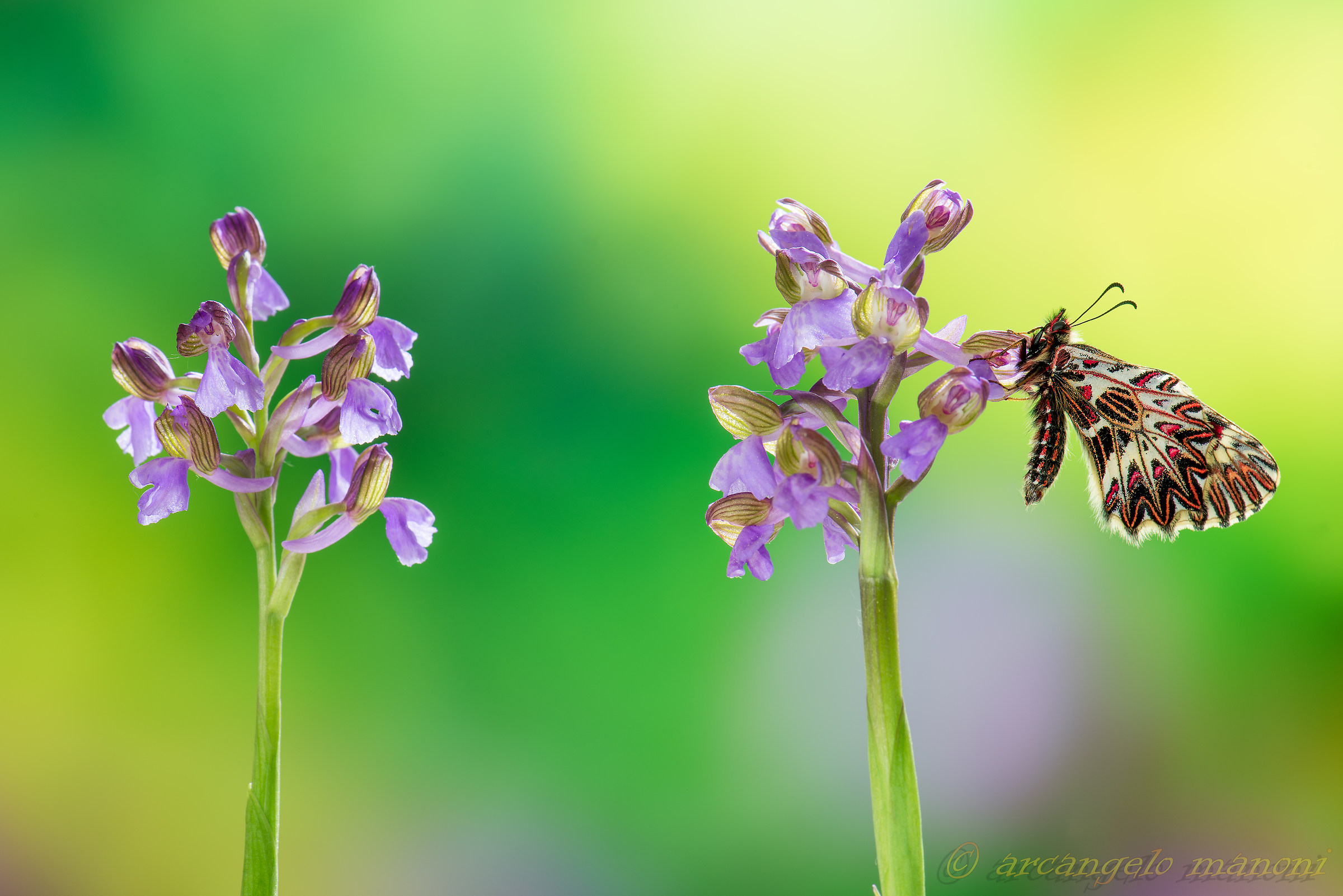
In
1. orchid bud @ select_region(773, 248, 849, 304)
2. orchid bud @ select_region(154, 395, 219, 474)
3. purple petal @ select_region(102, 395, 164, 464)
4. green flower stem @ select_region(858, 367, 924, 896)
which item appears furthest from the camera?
purple petal @ select_region(102, 395, 164, 464)

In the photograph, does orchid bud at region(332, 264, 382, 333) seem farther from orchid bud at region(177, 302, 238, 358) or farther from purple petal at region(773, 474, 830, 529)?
purple petal at region(773, 474, 830, 529)

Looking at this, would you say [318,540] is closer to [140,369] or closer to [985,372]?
[140,369]

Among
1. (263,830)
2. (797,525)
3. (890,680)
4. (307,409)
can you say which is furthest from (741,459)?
(263,830)

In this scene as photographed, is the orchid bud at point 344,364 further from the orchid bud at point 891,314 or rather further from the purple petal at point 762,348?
the orchid bud at point 891,314

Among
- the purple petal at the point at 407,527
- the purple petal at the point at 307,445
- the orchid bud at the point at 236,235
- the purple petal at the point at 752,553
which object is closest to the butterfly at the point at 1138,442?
the purple petal at the point at 752,553

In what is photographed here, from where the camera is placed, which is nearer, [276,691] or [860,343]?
[860,343]

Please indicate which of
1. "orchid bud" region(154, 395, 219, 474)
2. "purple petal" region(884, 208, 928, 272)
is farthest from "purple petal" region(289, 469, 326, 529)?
"purple petal" region(884, 208, 928, 272)

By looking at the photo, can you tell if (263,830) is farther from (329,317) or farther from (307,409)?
(329,317)
